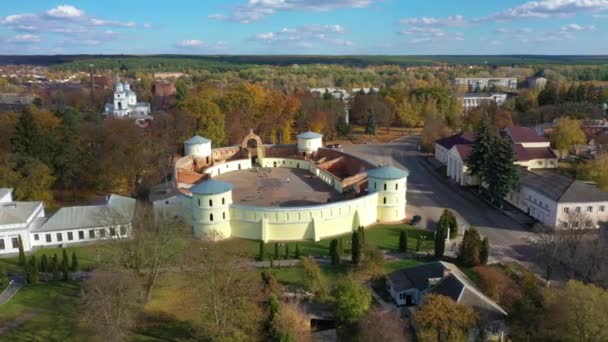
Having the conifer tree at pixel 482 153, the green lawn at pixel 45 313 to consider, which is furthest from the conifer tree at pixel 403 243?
the green lawn at pixel 45 313

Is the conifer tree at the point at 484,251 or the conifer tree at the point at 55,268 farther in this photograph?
the conifer tree at the point at 484,251

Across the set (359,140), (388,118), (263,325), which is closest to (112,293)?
(263,325)

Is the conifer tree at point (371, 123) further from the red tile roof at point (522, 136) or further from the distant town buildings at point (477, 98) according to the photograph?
the distant town buildings at point (477, 98)

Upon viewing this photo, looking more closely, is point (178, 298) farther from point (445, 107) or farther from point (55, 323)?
point (445, 107)

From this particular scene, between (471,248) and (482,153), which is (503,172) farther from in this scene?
(471,248)

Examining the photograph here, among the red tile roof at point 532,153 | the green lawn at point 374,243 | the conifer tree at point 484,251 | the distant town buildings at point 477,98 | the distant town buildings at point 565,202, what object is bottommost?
the green lawn at point 374,243

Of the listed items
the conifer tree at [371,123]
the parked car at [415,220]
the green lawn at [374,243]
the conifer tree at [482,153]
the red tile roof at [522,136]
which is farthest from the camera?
the conifer tree at [371,123]

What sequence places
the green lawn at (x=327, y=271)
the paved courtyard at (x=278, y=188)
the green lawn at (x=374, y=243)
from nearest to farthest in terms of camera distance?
the green lawn at (x=327, y=271) → the green lawn at (x=374, y=243) → the paved courtyard at (x=278, y=188)
